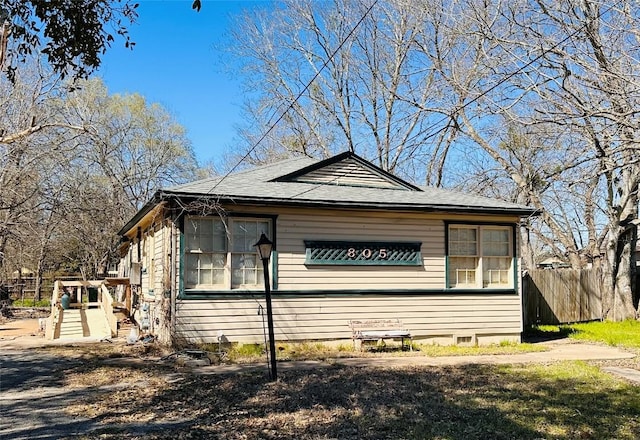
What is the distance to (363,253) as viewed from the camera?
12.2 metres

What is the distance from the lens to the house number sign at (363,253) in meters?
11.8

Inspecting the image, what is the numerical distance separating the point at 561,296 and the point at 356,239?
29.9 feet

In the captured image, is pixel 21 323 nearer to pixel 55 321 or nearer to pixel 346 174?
pixel 55 321

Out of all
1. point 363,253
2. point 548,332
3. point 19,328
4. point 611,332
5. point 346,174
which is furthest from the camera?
point 19,328

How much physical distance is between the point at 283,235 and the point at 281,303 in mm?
1365

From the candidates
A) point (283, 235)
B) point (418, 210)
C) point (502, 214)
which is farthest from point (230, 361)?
point (502, 214)

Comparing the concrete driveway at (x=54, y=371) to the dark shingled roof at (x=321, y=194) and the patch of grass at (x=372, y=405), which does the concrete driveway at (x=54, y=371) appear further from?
the dark shingled roof at (x=321, y=194)

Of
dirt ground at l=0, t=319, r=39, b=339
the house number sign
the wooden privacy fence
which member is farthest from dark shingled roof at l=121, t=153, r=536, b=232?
the wooden privacy fence

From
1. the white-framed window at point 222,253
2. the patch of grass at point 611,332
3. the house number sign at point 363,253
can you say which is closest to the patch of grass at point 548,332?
the patch of grass at point 611,332

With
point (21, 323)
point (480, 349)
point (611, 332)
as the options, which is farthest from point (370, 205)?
point (21, 323)

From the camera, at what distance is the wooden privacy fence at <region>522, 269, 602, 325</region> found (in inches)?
689

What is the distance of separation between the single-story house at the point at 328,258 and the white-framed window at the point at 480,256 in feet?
0.08

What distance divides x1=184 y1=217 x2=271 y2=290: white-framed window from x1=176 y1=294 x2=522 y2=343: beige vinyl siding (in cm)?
39

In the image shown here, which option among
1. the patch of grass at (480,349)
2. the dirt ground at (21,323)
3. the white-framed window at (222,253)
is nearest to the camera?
the white-framed window at (222,253)
